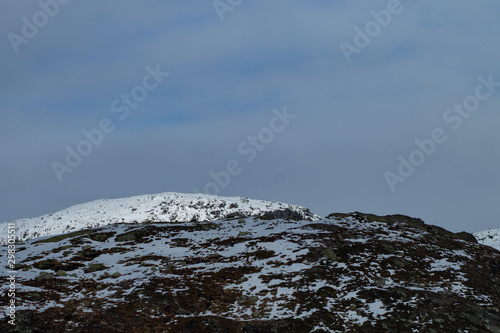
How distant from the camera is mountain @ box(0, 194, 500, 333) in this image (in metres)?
23.2

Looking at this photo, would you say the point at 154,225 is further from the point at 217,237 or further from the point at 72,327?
the point at 72,327

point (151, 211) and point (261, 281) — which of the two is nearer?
point (261, 281)

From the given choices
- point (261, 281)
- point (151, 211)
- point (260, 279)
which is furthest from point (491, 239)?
point (151, 211)

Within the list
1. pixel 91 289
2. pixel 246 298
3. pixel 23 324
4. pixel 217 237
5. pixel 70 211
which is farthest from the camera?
pixel 70 211

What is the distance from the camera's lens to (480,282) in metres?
28.3

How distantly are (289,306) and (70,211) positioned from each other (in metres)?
148

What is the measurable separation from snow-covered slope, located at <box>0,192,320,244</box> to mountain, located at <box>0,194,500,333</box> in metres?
95.3

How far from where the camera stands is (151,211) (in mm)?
147625

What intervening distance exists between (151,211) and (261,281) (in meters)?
124

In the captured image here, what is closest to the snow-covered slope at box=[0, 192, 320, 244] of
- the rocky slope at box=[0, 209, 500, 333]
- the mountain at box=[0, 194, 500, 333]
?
the mountain at box=[0, 194, 500, 333]

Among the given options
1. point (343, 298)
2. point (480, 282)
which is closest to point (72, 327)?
point (343, 298)

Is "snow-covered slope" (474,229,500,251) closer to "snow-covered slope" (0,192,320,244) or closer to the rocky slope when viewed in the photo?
the rocky slope

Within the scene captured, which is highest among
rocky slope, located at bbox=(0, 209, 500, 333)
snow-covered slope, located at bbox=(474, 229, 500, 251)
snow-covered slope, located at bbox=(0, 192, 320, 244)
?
snow-covered slope, located at bbox=(0, 192, 320, 244)

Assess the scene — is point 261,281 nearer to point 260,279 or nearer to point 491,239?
point 260,279
